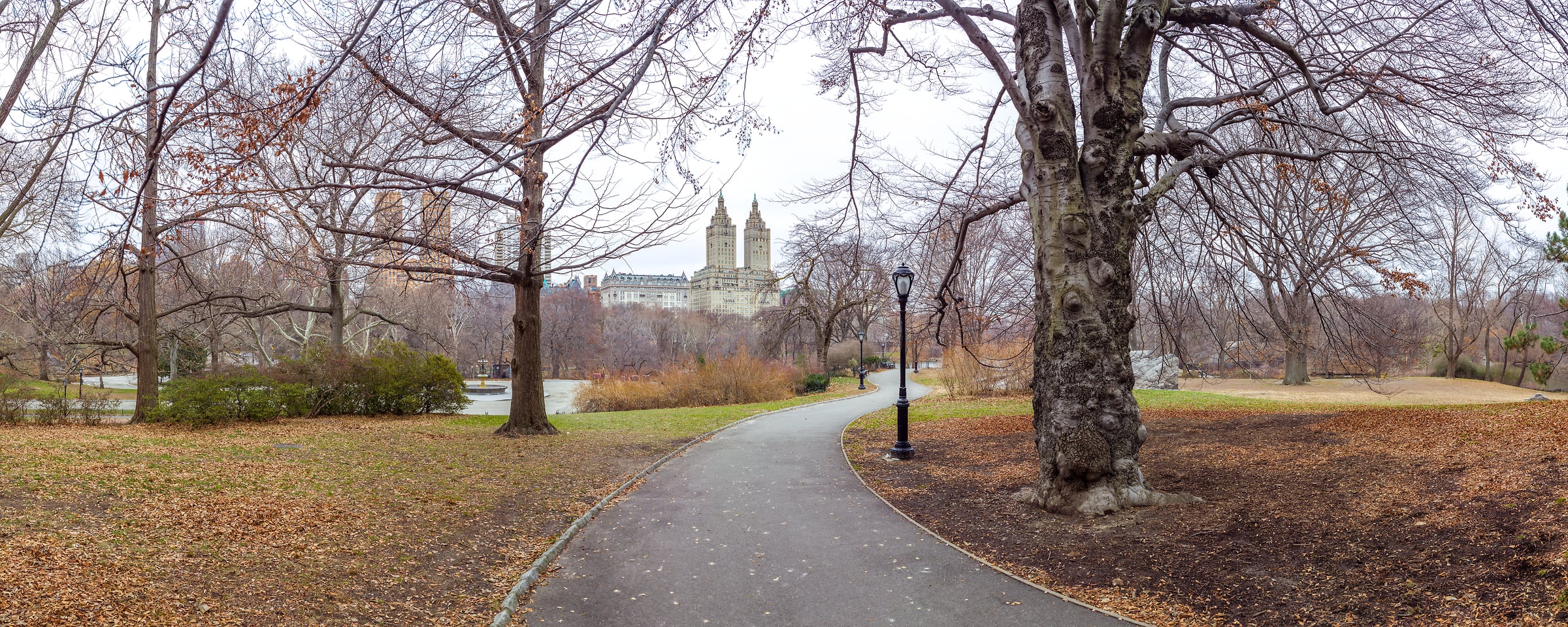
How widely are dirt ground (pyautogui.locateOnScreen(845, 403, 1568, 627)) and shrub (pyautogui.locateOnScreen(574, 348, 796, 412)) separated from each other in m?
14.9

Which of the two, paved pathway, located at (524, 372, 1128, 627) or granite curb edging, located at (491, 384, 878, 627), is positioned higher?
granite curb edging, located at (491, 384, 878, 627)

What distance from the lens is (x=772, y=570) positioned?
5.41m

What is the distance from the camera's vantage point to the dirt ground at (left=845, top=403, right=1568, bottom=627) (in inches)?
152

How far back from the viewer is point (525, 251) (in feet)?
25.9

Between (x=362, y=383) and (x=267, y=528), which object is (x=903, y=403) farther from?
(x=362, y=383)

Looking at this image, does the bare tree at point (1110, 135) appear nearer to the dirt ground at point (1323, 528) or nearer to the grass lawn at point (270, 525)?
the dirt ground at point (1323, 528)

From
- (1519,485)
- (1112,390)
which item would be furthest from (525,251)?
(1519,485)

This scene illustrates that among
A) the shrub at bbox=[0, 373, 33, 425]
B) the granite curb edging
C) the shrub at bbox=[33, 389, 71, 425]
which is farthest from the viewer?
the shrub at bbox=[33, 389, 71, 425]

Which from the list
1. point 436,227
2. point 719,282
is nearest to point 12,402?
point 436,227

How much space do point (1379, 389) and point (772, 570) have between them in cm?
2088

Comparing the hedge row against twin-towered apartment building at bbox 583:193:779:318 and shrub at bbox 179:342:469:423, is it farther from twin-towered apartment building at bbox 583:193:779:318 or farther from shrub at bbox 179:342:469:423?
twin-towered apartment building at bbox 583:193:779:318

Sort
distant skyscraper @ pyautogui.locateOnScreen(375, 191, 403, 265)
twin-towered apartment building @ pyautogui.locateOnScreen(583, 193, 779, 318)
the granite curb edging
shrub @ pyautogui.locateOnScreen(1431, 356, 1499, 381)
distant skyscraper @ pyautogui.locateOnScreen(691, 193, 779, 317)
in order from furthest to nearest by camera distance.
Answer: twin-towered apartment building @ pyautogui.locateOnScreen(583, 193, 779, 318), distant skyscraper @ pyautogui.locateOnScreen(691, 193, 779, 317), shrub @ pyautogui.locateOnScreen(1431, 356, 1499, 381), distant skyscraper @ pyautogui.locateOnScreen(375, 191, 403, 265), the granite curb edging

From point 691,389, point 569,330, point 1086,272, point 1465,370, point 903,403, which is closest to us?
point 1086,272

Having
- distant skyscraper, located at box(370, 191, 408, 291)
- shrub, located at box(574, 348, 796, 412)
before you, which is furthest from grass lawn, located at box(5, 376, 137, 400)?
shrub, located at box(574, 348, 796, 412)
